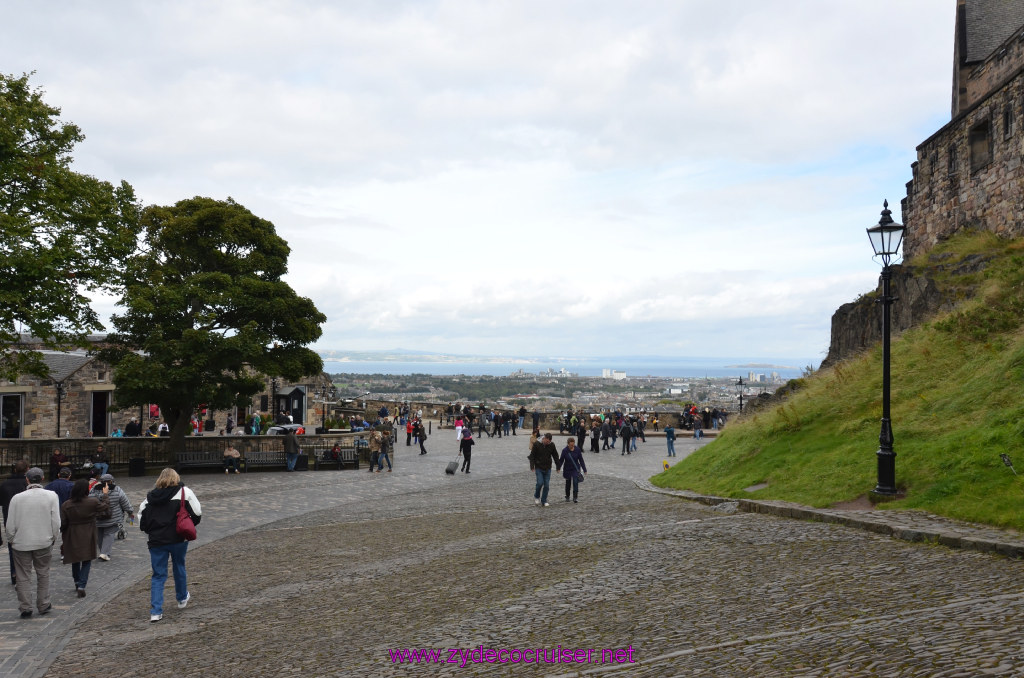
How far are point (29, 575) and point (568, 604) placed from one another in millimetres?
6068

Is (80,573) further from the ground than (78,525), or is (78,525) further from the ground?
(78,525)

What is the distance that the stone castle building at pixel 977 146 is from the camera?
18.6 metres

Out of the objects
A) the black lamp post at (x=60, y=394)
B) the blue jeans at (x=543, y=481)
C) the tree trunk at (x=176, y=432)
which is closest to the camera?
the blue jeans at (x=543, y=481)

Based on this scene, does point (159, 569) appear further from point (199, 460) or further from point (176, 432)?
point (176, 432)

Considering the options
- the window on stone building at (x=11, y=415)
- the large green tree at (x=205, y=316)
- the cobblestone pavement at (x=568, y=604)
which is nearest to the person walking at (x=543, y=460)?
the cobblestone pavement at (x=568, y=604)

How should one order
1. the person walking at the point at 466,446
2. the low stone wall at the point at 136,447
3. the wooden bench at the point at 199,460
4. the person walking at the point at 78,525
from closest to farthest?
1. the person walking at the point at 78,525
2. the low stone wall at the point at 136,447
3. the person walking at the point at 466,446
4. the wooden bench at the point at 199,460

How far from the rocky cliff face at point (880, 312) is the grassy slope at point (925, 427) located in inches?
27.5

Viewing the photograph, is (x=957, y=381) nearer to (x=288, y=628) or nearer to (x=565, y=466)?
(x=565, y=466)

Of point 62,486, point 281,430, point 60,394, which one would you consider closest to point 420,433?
point 281,430

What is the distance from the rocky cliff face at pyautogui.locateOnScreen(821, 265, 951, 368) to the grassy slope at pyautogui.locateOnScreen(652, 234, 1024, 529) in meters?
0.70

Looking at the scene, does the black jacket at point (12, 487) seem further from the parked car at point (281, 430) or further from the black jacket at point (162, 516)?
the parked car at point (281, 430)

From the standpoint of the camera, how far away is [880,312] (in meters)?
20.7

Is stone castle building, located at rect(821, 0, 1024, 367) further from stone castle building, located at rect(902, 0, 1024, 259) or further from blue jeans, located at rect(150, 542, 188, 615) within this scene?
blue jeans, located at rect(150, 542, 188, 615)

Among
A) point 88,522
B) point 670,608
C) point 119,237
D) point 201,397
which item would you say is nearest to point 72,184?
point 119,237
